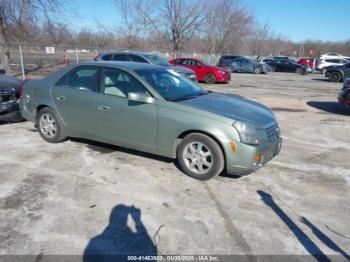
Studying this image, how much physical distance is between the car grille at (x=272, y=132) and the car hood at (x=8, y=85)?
5517mm

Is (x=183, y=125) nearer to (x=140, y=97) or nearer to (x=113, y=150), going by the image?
(x=140, y=97)

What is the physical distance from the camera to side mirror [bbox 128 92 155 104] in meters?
4.23

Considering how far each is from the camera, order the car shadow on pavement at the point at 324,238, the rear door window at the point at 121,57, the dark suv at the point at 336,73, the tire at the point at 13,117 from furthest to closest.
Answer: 1. the dark suv at the point at 336,73
2. the rear door window at the point at 121,57
3. the tire at the point at 13,117
4. the car shadow on pavement at the point at 324,238

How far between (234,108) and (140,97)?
4.50 feet

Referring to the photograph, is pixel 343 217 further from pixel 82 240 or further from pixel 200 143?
pixel 82 240

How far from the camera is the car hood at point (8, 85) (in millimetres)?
6506

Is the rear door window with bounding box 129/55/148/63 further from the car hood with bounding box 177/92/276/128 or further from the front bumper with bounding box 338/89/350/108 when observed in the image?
the car hood with bounding box 177/92/276/128

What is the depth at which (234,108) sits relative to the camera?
14.3 ft

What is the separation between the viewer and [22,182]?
4047 mm

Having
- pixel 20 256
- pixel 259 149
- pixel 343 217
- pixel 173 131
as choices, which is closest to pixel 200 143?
pixel 173 131

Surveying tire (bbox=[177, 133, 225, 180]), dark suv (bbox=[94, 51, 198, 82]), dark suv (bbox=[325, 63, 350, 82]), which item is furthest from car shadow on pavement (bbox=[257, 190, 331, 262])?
dark suv (bbox=[325, 63, 350, 82])

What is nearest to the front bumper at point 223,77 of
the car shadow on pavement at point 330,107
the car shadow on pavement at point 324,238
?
the car shadow on pavement at point 330,107

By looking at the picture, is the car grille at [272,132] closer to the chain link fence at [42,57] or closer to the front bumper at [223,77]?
the chain link fence at [42,57]

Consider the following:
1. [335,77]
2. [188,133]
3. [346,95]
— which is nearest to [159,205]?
[188,133]
